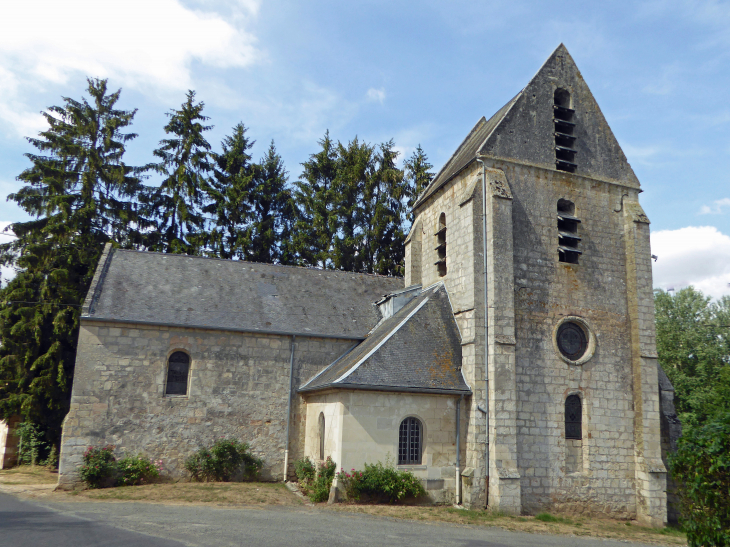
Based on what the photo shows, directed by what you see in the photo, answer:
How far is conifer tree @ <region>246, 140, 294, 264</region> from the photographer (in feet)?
101

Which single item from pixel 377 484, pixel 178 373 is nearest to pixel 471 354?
pixel 377 484

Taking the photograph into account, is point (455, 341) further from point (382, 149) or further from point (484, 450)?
point (382, 149)

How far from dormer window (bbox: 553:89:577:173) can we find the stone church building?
0.07 meters

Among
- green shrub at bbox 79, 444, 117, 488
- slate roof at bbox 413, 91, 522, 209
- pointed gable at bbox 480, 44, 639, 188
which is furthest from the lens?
slate roof at bbox 413, 91, 522, 209

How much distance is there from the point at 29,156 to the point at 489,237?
21.6 metres

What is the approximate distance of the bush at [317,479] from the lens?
1411cm

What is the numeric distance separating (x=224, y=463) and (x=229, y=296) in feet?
17.8

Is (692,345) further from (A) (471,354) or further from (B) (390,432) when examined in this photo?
(B) (390,432)

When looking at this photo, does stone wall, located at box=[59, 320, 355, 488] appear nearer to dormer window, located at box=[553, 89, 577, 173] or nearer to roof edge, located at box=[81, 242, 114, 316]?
roof edge, located at box=[81, 242, 114, 316]

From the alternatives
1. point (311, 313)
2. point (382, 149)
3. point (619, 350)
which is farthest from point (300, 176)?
point (619, 350)

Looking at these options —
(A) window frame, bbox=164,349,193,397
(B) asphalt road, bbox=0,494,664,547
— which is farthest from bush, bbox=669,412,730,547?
(A) window frame, bbox=164,349,193,397

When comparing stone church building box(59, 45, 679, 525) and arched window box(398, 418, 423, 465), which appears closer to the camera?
arched window box(398, 418, 423, 465)

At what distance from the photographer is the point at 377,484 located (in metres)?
13.7

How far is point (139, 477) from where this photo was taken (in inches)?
621
